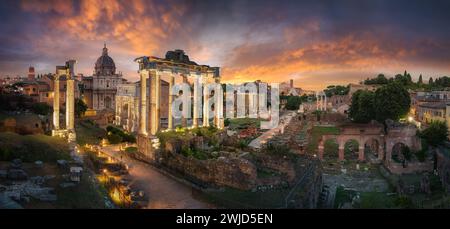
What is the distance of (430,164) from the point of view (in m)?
28.5

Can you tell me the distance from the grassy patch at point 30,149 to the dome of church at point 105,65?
46957 millimetres

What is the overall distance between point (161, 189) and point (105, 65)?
54950mm

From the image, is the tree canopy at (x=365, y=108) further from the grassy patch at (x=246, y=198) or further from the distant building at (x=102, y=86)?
the distant building at (x=102, y=86)

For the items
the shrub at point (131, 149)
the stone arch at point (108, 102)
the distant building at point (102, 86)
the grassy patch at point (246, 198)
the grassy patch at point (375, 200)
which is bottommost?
the grassy patch at point (375, 200)

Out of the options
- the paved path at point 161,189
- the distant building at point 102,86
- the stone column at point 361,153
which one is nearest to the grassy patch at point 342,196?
the paved path at point 161,189

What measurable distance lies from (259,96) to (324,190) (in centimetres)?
6401

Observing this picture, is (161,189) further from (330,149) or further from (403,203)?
(330,149)

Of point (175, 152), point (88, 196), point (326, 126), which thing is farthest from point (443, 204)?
point (326, 126)

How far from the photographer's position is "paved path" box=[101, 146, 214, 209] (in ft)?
51.1

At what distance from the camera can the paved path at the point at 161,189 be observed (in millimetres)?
15562

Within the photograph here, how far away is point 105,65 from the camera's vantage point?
2657 inches

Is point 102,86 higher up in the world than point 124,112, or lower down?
higher up

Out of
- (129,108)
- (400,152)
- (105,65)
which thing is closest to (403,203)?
(400,152)
